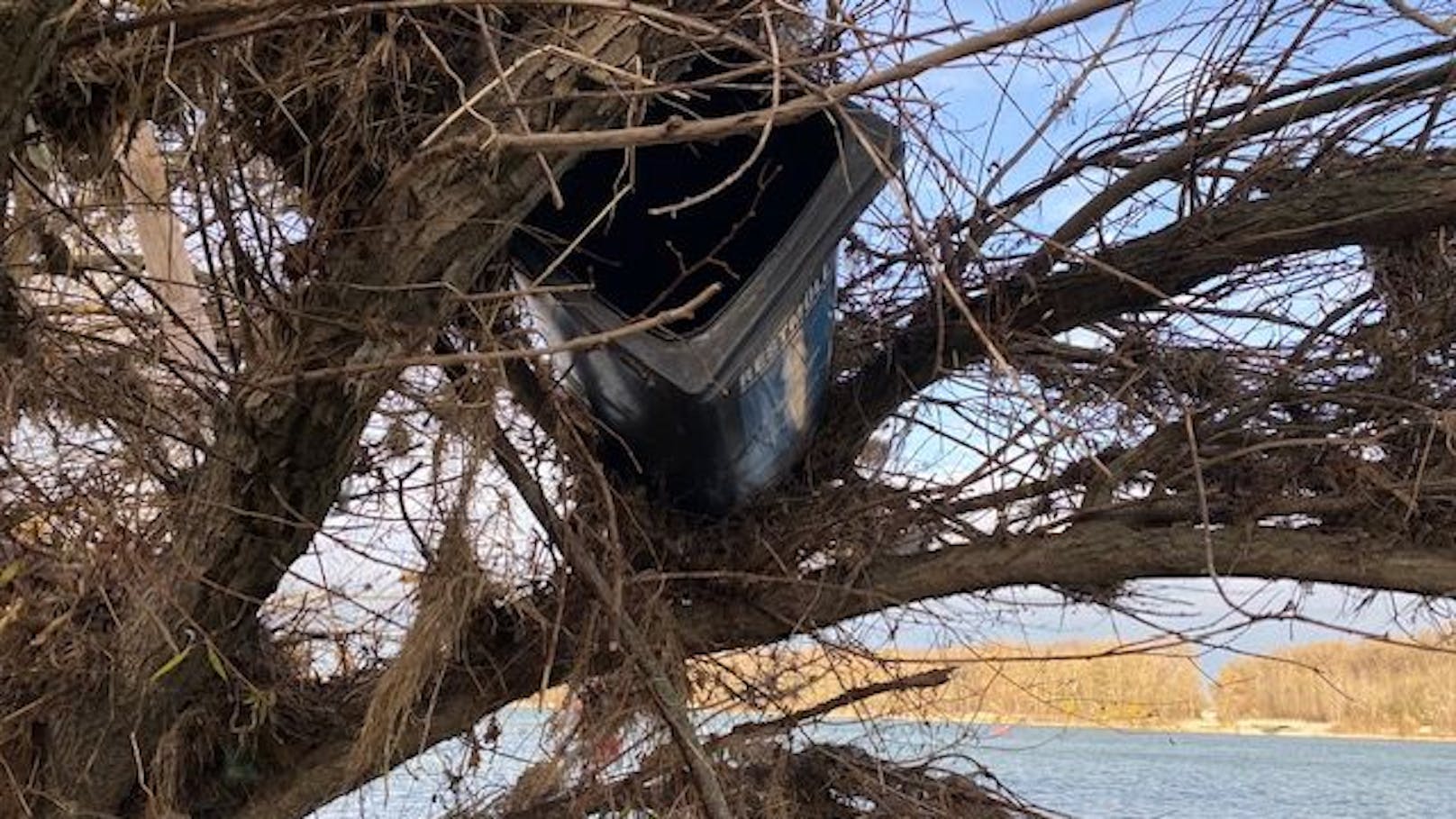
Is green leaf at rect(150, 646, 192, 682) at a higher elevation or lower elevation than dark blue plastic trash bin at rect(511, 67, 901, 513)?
lower

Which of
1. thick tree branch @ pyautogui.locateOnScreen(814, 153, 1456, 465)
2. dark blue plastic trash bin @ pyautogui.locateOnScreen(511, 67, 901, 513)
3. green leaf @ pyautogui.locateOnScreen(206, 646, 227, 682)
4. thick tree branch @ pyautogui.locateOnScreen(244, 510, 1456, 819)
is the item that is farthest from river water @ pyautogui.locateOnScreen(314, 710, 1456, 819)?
thick tree branch @ pyautogui.locateOnScreen(814, 153, 1456, 465)

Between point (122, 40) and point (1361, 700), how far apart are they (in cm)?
225

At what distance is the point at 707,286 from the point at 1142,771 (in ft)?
18.8

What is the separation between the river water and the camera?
231 cm

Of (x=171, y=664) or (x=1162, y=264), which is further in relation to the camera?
(x=1162, y=264)

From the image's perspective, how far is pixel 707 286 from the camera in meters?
2.14

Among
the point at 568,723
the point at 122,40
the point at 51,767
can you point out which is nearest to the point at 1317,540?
the point at 568,723

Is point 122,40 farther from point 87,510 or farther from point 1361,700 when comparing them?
point 1361,700

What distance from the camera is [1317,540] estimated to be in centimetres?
214

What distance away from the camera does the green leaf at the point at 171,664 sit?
1.84 metres

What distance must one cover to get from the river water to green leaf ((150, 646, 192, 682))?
40 centimetres

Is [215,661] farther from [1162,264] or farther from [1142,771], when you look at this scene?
[1142,771]

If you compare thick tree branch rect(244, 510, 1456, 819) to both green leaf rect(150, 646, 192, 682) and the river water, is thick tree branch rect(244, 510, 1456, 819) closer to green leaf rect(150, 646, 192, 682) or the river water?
the river water

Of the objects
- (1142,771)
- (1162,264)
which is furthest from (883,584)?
(1142,771)
